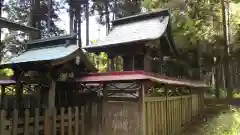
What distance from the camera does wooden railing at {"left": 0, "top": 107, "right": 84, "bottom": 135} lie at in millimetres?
7188

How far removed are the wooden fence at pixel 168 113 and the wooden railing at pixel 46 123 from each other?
2513 millimetres

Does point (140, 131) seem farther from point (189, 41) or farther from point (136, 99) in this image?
point (189, 41)

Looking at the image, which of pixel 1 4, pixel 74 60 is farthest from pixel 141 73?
pixel 1 4

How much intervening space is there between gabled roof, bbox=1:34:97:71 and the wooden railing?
2.00m

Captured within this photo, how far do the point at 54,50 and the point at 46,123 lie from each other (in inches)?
142

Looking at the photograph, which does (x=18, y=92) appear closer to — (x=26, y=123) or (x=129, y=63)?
(x=26, y=123)

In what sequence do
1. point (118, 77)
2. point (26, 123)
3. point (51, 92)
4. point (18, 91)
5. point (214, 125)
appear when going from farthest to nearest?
point (214, 125) < point (18, 91) < point (51, 92) < point (118, 77) < point (26, 123)

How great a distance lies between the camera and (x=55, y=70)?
9680 millimetres

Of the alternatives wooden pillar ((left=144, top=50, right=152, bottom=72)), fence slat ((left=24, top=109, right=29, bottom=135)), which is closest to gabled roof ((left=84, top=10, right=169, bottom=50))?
wooden pillar ((left=144, top=50, right=152, bottom=72))

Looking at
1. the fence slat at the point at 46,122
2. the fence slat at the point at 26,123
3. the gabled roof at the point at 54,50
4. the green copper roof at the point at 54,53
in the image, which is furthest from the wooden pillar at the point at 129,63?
the fence slat at the point at 26,123

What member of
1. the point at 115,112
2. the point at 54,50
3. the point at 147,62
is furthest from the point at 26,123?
the point at 147,62

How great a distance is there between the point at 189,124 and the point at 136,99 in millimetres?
5922

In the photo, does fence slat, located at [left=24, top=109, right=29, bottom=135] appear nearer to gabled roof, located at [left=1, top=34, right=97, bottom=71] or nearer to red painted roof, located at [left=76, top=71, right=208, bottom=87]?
gabled roof, located at [left=1, top=34, right=97, bottom=71]

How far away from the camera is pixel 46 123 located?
8219 millimetres
